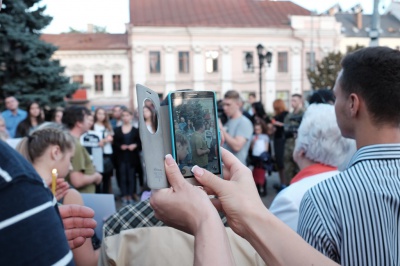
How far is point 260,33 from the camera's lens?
3606cm

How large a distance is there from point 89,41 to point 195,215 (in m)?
38.1

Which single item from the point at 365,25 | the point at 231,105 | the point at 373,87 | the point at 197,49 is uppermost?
the point at 365,25

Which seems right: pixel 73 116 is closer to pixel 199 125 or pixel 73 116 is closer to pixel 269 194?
pixel 269 194

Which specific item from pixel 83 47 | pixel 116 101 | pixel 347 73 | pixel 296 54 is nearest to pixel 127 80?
pixel 116 101

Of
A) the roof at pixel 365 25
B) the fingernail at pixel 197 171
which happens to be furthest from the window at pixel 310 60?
the fingernail at pixel 197 171

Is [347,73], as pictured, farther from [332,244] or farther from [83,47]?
[83,47]

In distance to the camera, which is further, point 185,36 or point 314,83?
point 185,36

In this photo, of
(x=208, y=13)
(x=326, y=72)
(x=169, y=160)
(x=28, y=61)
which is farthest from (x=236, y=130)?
(x=208, y=13)

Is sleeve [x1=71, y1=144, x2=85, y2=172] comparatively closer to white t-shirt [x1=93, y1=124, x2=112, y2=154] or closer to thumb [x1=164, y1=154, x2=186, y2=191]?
thumb [x1=164, y1=154, x2=186, y2=191]

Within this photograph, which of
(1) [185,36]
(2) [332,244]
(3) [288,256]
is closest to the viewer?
(3) [288,256]

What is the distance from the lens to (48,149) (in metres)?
3.02

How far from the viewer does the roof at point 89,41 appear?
117ft

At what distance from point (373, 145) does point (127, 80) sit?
35201 mm

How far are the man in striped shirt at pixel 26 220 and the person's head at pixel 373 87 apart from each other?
1.13 meters
